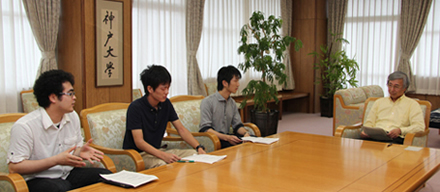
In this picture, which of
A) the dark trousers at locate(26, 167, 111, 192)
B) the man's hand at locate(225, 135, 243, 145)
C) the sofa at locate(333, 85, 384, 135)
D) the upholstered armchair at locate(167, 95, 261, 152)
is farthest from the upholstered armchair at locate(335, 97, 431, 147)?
the dark trousers at locate(26, 167, 111, 192)

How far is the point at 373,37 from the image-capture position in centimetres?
866

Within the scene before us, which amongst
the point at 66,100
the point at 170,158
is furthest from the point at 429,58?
the point at 66,100

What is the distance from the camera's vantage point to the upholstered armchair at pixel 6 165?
2.03 m

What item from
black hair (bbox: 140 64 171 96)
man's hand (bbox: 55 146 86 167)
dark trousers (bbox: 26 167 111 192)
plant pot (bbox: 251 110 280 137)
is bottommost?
plant pot (bbox: 251 110 280 137)

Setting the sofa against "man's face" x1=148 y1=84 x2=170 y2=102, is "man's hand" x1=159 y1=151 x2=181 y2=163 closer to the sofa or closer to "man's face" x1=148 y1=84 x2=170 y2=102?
"man's face" x1=148 y1=84 x2=170 y2=102

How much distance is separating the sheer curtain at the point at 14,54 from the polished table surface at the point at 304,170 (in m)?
3.21

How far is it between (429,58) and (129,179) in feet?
26.1

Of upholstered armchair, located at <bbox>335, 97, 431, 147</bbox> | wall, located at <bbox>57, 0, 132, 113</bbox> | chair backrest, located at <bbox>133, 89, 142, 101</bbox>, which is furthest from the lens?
chair backrest, located at <bbox>133, 89, 142, 101</bbox>

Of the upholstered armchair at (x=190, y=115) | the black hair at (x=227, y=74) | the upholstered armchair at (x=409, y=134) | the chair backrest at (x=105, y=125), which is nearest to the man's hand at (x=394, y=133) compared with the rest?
the upholstered armchair at (x=409, y=134)

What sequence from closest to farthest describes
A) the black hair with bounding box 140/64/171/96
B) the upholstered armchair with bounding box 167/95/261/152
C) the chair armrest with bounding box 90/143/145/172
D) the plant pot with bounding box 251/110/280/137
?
the chair armrest with bounding box 90/143/145/172 → the black hair with bounding box 140/64/171/96 → the upholstered armchair with bounding box 167/95/261/152 → the plant pot with bounding box 251/110/280/137

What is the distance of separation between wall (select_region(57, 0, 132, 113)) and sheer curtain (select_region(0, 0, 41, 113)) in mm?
450

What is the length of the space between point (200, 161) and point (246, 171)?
34 cm

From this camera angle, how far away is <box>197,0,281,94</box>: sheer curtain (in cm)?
702

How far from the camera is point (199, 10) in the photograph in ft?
22.1
